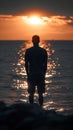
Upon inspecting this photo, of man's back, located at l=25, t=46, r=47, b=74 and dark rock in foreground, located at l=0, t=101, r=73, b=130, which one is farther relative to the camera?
man's back, located at l=25, t=46, r=47, b=74

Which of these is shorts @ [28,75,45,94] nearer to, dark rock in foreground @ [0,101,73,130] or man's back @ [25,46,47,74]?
man's back @ [25,46,47,74]

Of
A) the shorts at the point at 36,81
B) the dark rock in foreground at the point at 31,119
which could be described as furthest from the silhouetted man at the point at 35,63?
the dark rock in foreground at the point at 31,119

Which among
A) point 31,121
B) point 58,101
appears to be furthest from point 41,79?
point 58,101

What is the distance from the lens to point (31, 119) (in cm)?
970

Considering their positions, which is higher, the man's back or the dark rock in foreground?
the man's back

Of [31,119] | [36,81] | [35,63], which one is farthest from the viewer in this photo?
[36,81]

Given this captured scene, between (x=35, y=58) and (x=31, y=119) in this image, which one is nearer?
(x=31, y=119)

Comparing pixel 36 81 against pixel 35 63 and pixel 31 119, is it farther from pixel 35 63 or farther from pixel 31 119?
pixel 31 119

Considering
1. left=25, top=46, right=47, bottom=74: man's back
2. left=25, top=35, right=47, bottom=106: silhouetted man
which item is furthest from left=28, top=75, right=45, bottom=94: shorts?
left=25, top=46, right=47, bottom=74: man's back

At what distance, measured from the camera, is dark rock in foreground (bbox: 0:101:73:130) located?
30.4ft

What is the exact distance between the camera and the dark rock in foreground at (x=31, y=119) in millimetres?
9266

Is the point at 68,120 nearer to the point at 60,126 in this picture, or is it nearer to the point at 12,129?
→ the point at 60,126

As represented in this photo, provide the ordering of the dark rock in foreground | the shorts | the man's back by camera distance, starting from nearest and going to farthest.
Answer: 1. the dark rock in foreground
2. the man's back
3. the shorts

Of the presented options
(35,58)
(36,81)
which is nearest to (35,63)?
(35,58)
